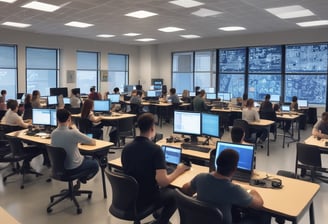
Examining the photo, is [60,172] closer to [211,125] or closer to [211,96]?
[211,125]

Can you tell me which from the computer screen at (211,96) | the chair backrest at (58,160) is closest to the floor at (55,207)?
the chair backrest at (58,160)

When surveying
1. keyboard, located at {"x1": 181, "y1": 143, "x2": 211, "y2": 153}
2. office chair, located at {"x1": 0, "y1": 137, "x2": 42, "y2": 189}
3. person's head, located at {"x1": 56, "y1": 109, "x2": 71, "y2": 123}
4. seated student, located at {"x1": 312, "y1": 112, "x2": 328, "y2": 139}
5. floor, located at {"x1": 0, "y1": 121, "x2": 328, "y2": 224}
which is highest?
person's head, located at {"x1": 56, "y1": 109, "x2": 71, "y2": 123}

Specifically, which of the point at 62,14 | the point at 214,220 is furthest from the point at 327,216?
the point at 62,14

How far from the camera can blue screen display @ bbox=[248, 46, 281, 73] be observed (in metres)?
11.0

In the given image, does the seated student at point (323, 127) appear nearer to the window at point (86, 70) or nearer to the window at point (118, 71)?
the window at point (86, 70)

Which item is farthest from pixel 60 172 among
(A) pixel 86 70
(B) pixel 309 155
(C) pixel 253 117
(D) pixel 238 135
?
(A) pixel 86 70

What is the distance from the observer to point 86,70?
13.0 meters

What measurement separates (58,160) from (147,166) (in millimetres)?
1413

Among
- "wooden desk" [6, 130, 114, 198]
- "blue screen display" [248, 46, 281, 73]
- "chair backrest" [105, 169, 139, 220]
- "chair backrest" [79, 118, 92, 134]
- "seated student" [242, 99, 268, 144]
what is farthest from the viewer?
"blue screen display" [248, 46, 281, 73]

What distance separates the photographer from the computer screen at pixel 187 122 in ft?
12.9

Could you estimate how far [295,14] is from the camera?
772cm

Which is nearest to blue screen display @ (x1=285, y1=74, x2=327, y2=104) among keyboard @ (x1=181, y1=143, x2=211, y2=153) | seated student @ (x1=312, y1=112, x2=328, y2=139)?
seated student @ (x1=312, y1=112, x2=328, y2=139)

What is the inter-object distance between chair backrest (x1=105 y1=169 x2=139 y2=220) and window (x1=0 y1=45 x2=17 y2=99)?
31.7ft

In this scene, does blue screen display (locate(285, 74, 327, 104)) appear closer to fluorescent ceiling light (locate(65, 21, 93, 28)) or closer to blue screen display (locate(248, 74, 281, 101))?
blue screen display (locate(248, 74, 281, 101))
